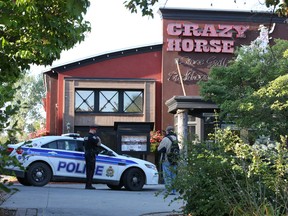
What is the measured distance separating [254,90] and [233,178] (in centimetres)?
1334

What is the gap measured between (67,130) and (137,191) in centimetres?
1005

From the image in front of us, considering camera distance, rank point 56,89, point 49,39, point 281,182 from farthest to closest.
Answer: point 56,89, point 49,39, point 281,182

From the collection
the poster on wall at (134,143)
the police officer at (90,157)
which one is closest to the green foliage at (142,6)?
the police officer at (90,157)

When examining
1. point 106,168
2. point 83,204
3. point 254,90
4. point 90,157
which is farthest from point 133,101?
point 83,204

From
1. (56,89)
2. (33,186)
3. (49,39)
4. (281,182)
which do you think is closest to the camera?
(281,182)

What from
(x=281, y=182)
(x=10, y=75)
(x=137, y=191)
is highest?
(x=10, y=75)

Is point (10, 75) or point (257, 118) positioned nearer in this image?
point (10, 75)

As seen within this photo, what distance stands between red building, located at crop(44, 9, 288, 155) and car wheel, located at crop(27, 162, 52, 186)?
9.87 metres

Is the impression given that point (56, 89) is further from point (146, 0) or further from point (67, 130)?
point (146, 0)

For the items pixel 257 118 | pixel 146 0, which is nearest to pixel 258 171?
pixel 146 0

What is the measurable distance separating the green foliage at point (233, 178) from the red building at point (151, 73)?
56.8ft

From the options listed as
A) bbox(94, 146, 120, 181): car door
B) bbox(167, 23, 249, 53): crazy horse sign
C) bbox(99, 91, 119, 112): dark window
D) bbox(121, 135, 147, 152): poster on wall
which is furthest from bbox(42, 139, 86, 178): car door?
bbox(167, 23, 249, 53): crazy horse sign

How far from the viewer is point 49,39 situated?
11.2 metres

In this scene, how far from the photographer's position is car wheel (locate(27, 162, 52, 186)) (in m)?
16.2
